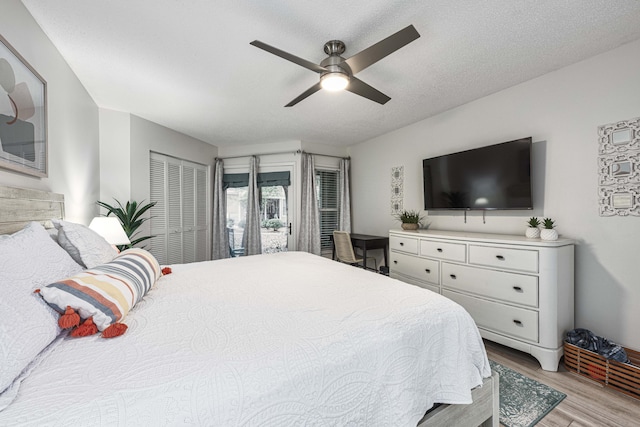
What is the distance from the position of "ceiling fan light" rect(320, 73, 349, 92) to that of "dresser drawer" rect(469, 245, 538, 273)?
74.0 inches

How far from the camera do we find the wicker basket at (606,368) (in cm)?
177

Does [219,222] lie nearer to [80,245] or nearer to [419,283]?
[80,245]

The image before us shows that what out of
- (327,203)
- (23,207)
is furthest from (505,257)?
(23,207)

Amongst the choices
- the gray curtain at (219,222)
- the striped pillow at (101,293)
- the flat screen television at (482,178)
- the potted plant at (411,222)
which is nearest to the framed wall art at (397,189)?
the potted plant at (411,222)

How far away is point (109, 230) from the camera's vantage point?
2.44 meters

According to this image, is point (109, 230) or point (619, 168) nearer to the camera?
point (619, 168)

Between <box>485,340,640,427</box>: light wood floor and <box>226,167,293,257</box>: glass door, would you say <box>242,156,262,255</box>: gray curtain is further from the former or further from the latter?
<box>485,340,640,427</box>: light wood floor

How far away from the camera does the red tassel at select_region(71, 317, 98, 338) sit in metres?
0.96

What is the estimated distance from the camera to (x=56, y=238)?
156 centimetres

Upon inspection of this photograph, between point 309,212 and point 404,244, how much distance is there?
1934mm

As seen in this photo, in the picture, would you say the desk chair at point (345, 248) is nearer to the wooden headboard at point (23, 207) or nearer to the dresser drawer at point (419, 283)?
the dresser drawer at point (419, 283)

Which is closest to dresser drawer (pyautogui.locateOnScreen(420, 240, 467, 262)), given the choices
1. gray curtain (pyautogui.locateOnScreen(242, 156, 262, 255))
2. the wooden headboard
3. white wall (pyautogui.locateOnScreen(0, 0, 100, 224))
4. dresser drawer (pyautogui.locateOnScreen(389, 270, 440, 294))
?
dresser drawer (pyautogui.locateOnScreen(389, 270, 440, 294))

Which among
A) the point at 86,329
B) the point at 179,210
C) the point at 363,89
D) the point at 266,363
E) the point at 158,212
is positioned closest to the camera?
the point at 266,363

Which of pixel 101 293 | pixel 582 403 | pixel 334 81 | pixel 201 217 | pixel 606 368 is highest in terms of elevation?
pixel 334 81
